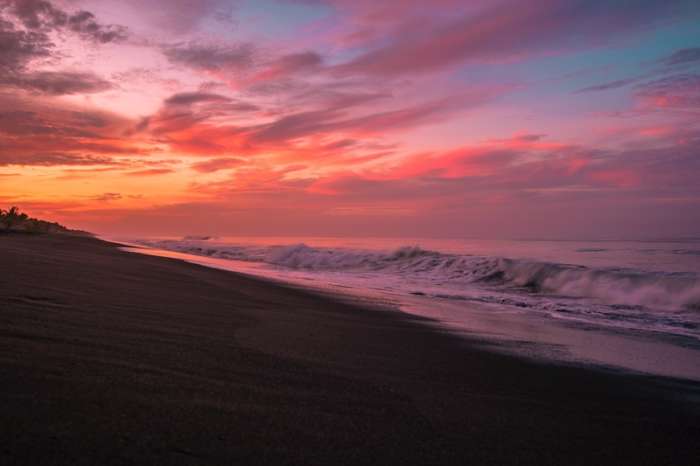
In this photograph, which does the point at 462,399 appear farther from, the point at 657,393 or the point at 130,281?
the point at 130,281

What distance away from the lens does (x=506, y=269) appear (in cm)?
1559

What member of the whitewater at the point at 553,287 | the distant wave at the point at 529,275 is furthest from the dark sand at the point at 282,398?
the distant wave at the point at 529,275

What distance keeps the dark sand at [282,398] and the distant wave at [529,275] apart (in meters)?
7.62

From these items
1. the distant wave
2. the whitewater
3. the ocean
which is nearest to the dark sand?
the ocean

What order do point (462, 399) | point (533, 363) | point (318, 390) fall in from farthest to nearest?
point (533, 363), point (462, 399), point (318, 390)

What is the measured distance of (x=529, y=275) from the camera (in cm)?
1457

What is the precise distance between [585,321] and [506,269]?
825 cm

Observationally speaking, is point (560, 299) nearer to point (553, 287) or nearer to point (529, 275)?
point (553, 287)

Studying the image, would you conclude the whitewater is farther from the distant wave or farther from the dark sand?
the dark sand

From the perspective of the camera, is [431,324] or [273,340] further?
[431,324]

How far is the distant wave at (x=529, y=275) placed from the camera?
10.8 meters

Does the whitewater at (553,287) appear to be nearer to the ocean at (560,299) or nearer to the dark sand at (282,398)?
the ocean at (560,299)

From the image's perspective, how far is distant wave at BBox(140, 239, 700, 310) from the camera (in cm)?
1077

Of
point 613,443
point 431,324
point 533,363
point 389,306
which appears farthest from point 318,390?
point 389,306
